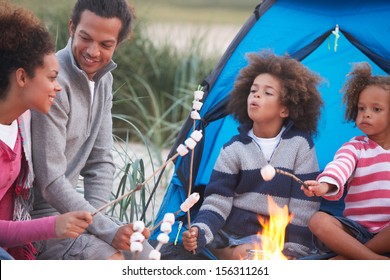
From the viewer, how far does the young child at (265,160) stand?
2752 mm

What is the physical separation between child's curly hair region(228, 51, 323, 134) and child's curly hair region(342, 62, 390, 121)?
11 centimetres

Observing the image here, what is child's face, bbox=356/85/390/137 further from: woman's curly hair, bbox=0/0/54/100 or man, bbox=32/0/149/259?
woman's curly hair, bbox=0/0/54/100

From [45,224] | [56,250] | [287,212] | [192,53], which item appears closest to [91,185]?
[56,250]

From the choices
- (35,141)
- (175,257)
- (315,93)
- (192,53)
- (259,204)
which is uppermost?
(192,53)

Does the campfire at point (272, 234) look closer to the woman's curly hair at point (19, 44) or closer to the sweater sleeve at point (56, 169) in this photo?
the sweater sleeve at point (56, 169)

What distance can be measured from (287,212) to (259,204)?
0.32 ft

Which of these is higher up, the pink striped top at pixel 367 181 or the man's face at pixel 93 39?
the man's face at pixel 93 39

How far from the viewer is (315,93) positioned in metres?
2.90

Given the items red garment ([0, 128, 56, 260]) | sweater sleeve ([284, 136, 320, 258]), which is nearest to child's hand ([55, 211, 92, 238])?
red garment ([0, 128, 56, 260])

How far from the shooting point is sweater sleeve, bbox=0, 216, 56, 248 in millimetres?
2213

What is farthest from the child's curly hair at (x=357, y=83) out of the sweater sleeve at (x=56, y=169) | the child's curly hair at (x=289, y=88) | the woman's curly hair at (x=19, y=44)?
the woman's curly hair at (x=19, y=44)

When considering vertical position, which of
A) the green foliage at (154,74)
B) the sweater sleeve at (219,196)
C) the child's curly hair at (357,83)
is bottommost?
the sweater sleeve at (219,196)

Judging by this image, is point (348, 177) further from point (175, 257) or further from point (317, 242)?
point (175, 257)

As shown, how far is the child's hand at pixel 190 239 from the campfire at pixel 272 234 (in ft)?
0.64
